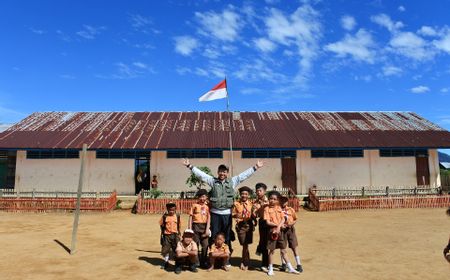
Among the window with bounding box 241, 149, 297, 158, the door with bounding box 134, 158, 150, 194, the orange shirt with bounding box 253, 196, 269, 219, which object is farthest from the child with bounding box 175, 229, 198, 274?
the door with bounding box 134, 158, 150, 194

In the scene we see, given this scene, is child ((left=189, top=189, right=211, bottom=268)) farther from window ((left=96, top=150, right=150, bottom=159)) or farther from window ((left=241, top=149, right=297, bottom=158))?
window ((left=96, top=150, right=150, bottom=159))

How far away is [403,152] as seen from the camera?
21453 millimetres

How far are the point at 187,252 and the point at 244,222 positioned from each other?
4.29 ft

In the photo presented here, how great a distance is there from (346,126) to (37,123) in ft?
70.8

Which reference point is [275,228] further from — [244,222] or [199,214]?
[199,214]

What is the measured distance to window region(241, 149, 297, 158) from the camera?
818 inches

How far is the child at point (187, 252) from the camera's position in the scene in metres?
6.84

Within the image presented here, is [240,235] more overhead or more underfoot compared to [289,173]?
more underfoot

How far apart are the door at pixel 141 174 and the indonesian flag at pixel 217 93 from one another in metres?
7.74

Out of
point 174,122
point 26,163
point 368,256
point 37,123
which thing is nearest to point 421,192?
point 368,256

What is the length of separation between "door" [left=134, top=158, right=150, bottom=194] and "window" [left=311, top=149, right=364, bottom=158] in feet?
33.4

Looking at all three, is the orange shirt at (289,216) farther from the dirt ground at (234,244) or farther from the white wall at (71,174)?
the white wall at (71,174)

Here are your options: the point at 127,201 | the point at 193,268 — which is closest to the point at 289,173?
the point at 127,201


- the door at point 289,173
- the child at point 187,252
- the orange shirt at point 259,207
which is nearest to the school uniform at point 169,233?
the child at point 187,252
